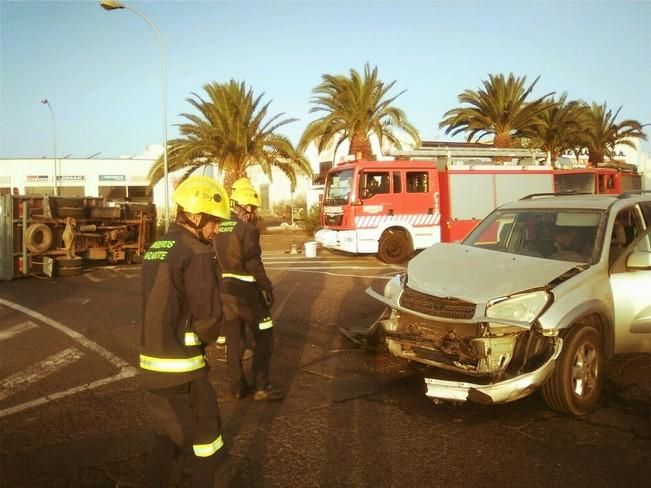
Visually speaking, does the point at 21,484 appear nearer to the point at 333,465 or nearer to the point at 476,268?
the point at 333,465

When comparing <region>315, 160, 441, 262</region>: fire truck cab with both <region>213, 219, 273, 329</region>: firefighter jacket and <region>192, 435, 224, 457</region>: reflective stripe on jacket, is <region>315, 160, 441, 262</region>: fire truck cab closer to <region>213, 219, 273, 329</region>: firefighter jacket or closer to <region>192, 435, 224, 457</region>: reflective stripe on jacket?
<region>213, 219, 273, 329</region>: firefighter jacket

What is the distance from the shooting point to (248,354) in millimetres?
6383

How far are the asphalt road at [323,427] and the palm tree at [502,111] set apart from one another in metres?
20.7

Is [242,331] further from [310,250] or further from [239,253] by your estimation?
[310,250]

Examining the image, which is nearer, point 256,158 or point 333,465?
point 333,465

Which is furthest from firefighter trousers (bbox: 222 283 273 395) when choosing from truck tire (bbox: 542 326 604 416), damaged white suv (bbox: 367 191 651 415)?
truck tire (bbox: 542 326 604 416)

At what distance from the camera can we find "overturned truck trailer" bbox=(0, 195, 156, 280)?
478 inches

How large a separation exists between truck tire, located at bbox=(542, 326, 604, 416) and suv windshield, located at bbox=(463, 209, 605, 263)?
31.7 inches

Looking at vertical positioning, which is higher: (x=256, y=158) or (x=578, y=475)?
(x=256, y=158)

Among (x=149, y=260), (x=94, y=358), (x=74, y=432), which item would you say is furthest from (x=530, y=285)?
(x=94, y=358)

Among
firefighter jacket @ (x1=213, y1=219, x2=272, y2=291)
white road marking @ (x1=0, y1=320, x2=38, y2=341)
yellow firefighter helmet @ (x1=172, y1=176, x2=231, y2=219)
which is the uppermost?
yellow firefighter helmet @ (x1=172, y1=176, x2=231, y2=219)

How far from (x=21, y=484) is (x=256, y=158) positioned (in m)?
21.1

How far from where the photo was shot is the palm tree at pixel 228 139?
23094 mm

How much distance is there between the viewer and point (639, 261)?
4.85 m
